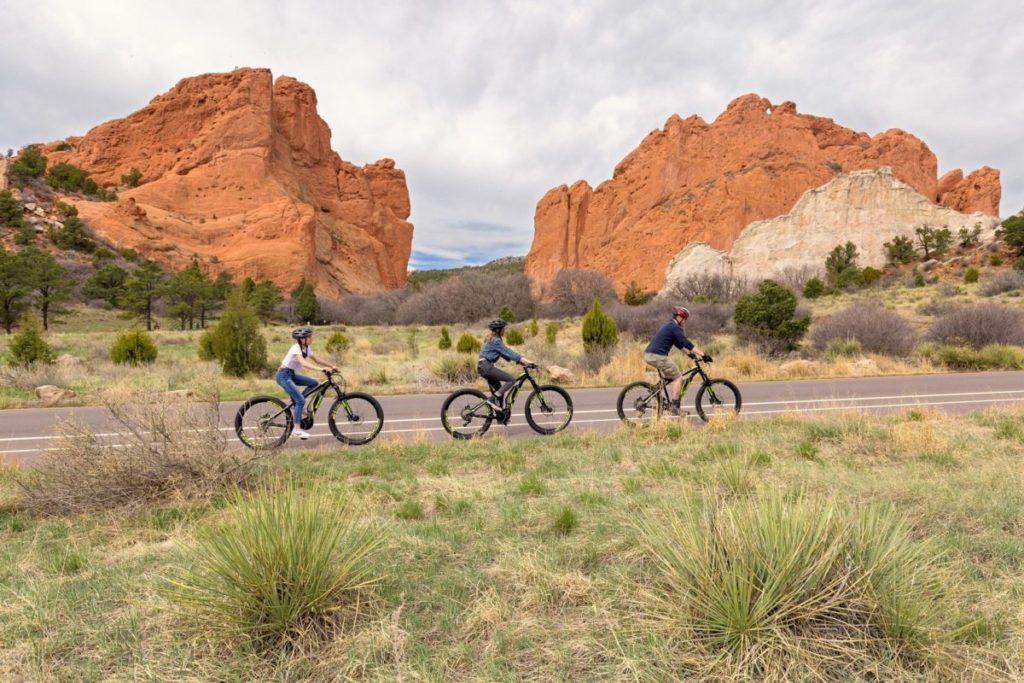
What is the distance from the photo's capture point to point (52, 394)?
1134cm

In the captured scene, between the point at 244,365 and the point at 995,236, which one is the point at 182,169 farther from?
the point at 995,236

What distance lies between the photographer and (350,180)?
9806cm

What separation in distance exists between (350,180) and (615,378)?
9474cm

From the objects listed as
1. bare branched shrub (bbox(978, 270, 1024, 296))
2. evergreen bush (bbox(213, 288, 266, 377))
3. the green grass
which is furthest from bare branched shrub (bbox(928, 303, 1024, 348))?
evergreen bush (bbox(213, 288, 266, 377))

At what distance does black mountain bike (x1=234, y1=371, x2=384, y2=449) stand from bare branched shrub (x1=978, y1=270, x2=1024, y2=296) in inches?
1491

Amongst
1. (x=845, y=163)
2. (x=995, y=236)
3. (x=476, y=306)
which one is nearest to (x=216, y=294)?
(x=476, y=306)

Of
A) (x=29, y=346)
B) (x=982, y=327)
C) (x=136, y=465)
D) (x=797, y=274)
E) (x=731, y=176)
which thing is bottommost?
(x=136, y=465)

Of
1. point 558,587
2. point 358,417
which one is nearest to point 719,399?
point 358,417

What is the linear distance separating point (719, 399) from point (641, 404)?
1.42 meters

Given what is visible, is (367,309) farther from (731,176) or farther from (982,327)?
(731,176)

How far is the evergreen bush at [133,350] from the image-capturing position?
17625mm

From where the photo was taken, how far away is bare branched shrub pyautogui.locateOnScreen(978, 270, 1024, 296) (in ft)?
101

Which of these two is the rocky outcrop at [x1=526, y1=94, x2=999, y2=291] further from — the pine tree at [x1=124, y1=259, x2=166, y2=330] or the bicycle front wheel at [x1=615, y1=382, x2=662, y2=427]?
the bicycle front wheel at [x1=615, y1=382, x2=662, y2=427]

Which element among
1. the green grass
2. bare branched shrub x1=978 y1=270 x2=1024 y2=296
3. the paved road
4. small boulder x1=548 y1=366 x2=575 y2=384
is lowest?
the green grass
